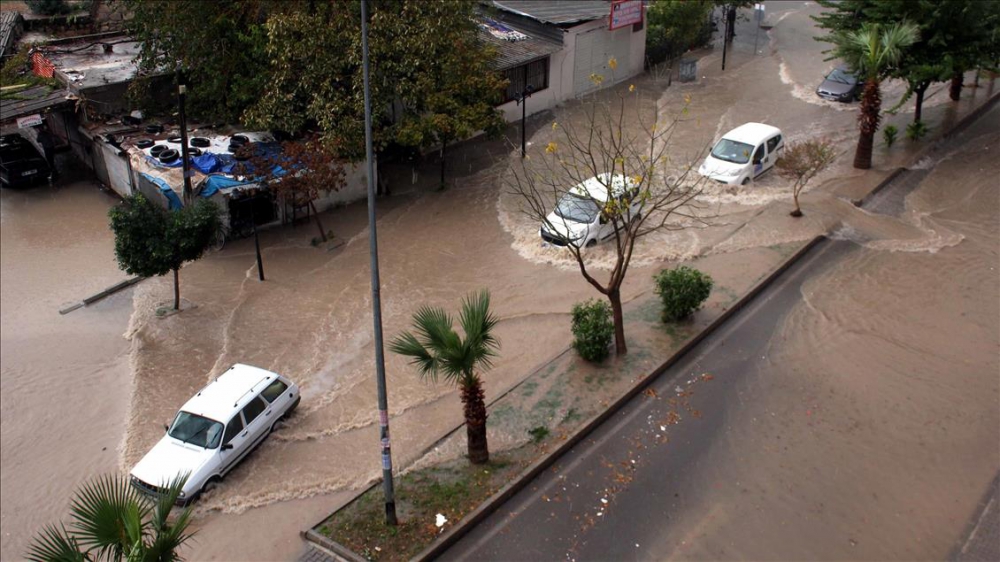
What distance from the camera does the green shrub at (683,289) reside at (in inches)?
683

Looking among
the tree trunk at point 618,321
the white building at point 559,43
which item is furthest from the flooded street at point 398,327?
the white building at point 559,43

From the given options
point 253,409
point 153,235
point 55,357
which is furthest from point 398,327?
point 55,357

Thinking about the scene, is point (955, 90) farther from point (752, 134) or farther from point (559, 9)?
point (559, 9)

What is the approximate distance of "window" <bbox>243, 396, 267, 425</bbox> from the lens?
15008 mm

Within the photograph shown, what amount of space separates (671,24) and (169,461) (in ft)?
95.3

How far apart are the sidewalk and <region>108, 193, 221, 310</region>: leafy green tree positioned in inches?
319

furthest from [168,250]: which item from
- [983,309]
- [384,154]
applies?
[983,309]

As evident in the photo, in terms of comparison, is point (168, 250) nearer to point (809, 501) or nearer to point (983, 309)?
point (809, 501)

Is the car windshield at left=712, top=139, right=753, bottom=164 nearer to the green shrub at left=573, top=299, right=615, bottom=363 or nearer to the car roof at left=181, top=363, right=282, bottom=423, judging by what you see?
the green shrub at left=573, top=299, right=615, bottom=363

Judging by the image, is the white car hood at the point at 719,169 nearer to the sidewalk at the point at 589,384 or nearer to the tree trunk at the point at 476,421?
the sidewalk at the point at 589,384

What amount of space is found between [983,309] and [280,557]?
50.4 feet

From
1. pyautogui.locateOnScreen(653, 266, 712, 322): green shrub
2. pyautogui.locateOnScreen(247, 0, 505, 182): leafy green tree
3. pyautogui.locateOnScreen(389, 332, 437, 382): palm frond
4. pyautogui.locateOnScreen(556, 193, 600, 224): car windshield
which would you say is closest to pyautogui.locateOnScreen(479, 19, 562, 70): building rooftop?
pyautogui.locateOnScreen(247, 0, 505, 182): leafy green tree

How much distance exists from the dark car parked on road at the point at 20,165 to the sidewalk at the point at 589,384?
19.3 metres

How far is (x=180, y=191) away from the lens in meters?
22.4
